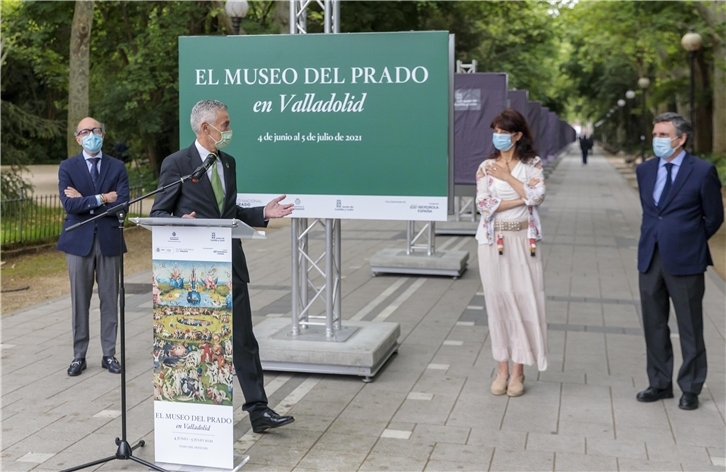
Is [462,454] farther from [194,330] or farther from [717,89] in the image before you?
[717,89]

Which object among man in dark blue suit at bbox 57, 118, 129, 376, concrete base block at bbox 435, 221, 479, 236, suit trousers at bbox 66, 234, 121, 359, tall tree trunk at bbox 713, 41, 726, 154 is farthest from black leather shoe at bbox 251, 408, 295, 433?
tall tree trunk at bbox 713, 41, 726, 154

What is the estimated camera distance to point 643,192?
680 centimetres

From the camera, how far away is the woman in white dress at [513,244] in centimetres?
680

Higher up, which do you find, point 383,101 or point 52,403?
point 383,101

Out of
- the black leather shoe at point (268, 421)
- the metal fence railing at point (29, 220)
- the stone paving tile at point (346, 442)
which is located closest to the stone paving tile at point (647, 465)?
the stone paving tile at point (346, 442)

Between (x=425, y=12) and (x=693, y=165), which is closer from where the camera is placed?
(x=693, y=165)

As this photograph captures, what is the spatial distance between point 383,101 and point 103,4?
79.6ft

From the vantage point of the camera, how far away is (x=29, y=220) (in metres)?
15.2

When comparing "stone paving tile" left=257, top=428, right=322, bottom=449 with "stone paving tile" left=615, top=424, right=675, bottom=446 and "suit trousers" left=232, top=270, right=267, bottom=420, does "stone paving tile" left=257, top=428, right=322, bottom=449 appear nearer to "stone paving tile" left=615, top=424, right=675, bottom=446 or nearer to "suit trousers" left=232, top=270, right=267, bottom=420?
"suit trousers" left=232, top=270, right=267, bottom=420

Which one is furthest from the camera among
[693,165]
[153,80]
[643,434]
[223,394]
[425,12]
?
[425,12]

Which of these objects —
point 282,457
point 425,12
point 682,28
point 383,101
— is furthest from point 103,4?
point 282,457

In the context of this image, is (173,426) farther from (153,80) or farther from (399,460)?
(153,80)

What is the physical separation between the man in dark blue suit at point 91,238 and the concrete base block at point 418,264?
582 centimetres

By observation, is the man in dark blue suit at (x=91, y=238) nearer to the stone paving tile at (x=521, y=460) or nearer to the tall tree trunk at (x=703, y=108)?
the stone paving tile at (x=521, y=460)
